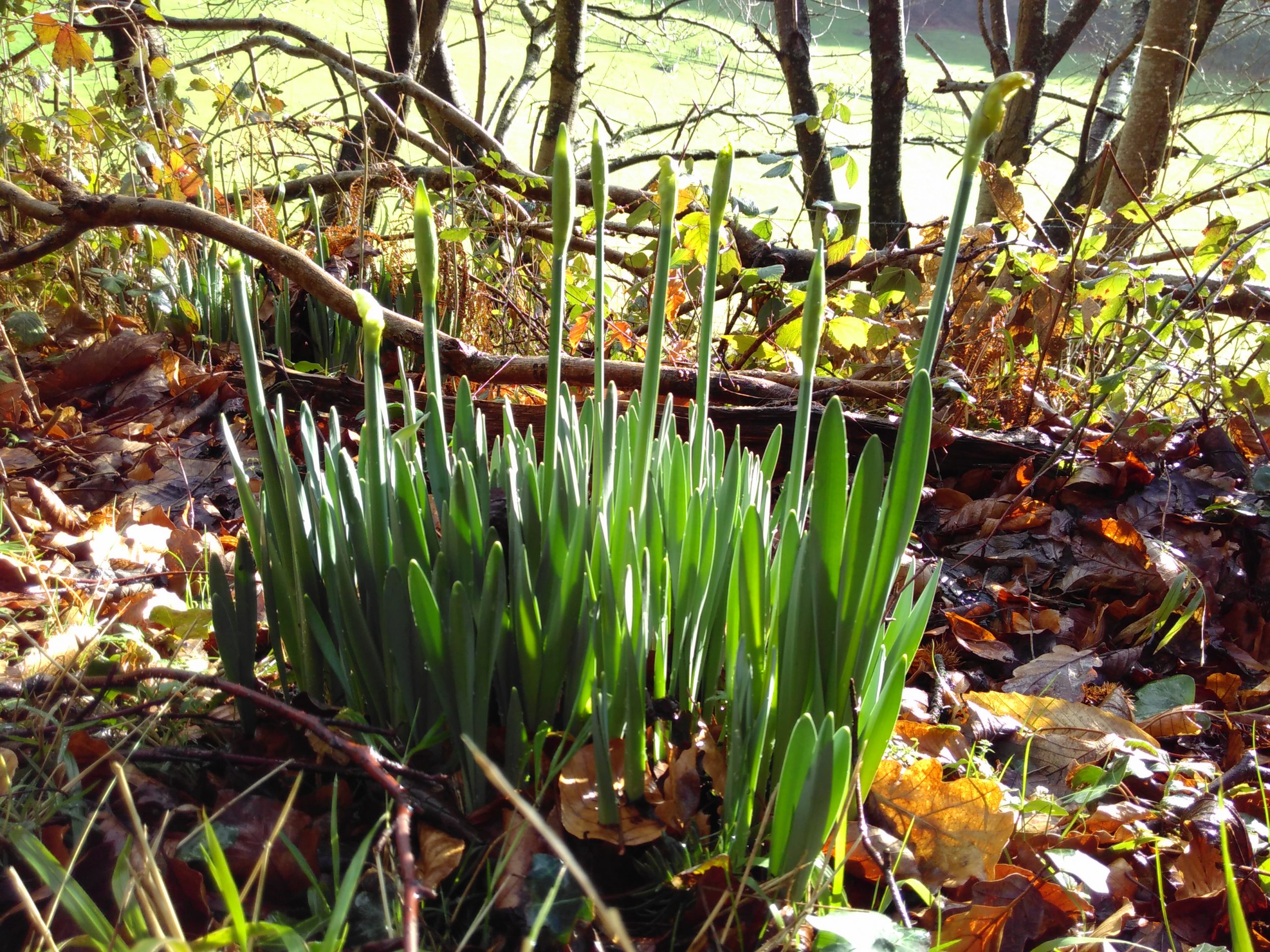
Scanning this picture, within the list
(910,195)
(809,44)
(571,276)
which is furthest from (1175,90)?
(910,195)

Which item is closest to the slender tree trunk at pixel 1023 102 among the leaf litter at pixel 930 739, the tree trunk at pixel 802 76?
the tree trunk at pixel 802 76

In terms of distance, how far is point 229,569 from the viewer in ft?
4.53

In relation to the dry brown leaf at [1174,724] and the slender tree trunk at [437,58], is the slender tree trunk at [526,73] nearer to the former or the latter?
the slender tree trunk at [437,58]

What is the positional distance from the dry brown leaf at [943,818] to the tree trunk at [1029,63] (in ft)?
10.5

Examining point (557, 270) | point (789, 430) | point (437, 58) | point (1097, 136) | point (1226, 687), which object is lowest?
point (1226, 687)

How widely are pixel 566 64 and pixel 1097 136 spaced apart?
2.56 m

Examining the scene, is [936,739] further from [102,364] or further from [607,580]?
[102,364]

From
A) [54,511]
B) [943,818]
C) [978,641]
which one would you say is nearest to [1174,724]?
[978,641]

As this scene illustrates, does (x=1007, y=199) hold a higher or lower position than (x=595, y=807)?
higher

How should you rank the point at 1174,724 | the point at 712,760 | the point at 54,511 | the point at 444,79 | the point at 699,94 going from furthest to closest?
1. the point at 444,79
2. the point at 699,94
3. the point at 54,511
4. the point at 1174,724
5. the point at 712,760

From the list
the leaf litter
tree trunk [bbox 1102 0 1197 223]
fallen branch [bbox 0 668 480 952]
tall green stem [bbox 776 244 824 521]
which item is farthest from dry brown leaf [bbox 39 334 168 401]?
tree trunk [bbox 1102 0 1197 223]

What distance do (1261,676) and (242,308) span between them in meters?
1.44

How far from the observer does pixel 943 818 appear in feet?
2.75

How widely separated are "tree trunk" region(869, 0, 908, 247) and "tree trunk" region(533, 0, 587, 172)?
1258mm
